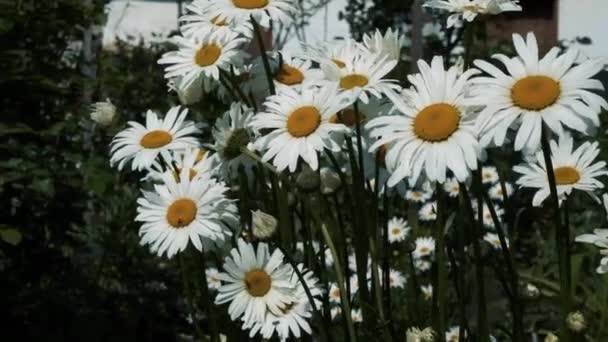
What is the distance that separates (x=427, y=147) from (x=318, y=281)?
37 centimetres

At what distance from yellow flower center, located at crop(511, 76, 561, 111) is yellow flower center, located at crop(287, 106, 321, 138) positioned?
28 centimetres

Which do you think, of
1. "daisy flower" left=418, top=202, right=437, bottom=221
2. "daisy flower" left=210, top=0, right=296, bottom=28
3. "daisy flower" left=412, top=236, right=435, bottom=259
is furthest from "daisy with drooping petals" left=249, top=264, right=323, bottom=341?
"daisy flower" left=418, top=202, right=437, bottom=221

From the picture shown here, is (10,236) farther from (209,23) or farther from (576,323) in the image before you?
(576,323)

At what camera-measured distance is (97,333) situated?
3201mm

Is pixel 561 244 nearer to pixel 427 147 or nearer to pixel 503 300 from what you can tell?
pixel 427 147

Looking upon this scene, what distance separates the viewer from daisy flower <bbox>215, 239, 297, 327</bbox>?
1465mm

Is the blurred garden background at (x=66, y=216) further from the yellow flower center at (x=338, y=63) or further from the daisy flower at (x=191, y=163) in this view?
the yellow flower center at (x=338, y=63)

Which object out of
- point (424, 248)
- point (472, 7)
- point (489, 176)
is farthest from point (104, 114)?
point (489, 176)

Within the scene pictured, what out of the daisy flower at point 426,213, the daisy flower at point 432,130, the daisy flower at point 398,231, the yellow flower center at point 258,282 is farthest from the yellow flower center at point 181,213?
the daisy flower at point 426,213

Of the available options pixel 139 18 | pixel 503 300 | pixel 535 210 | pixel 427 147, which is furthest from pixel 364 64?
pixel 139 18

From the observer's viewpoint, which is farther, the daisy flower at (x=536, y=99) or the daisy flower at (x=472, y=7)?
the daisy flower at (x=472, y=7)

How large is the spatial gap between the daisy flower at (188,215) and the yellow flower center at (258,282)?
0.20 ft

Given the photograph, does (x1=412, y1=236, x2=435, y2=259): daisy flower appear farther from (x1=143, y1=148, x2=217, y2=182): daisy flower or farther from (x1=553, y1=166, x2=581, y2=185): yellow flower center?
(x1=553, y1=166, x2=581, y2=185): yellow flower center

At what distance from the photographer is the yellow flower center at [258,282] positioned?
4.86ft
